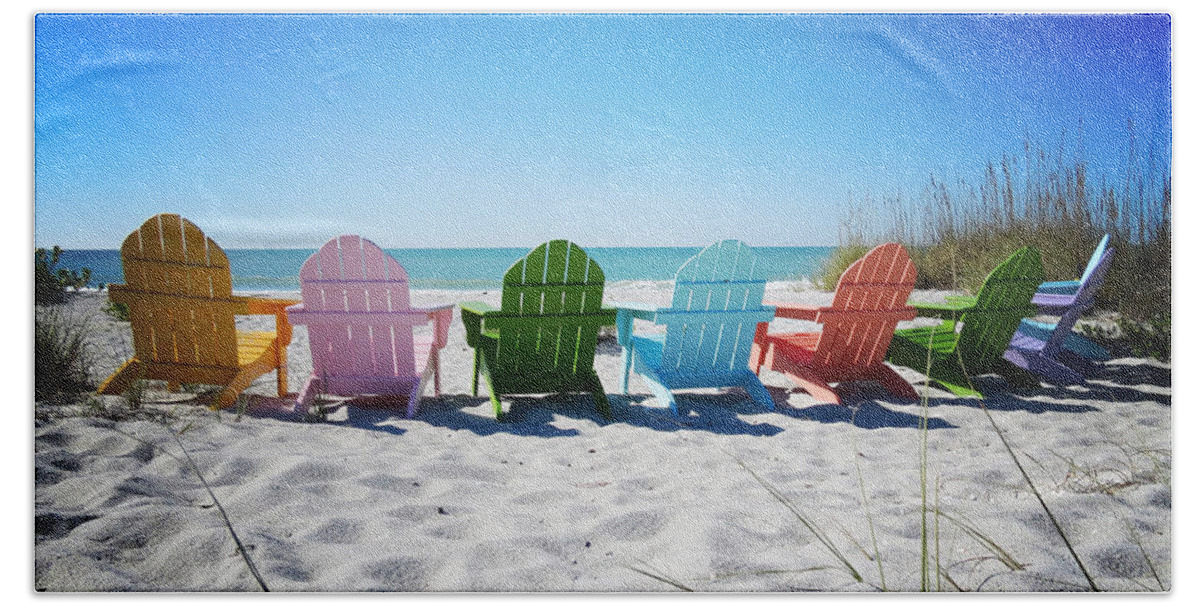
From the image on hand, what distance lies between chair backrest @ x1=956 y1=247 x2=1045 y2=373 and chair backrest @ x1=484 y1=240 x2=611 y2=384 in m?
2.18

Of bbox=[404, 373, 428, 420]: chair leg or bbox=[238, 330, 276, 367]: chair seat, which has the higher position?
bbox=[238, 330, 276, 367]: chair seat

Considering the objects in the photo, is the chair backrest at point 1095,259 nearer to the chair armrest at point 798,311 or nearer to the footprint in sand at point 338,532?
the chair armrest at point 798,311

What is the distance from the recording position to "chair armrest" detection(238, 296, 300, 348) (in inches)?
130

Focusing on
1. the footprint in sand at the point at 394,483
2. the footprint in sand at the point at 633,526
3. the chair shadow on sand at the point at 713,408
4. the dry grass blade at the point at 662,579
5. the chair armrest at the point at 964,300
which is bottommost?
the dry grass blade at the point at 662,579

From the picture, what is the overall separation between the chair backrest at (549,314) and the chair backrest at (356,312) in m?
0.49

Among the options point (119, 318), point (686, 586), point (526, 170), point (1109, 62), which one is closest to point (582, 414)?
point (526, 170)

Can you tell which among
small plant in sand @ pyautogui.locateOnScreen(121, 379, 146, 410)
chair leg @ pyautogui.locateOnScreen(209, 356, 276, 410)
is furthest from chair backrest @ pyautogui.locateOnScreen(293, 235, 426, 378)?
small plant in sand @ pyautogui.locateOnScreen(121, 379, 146, 410)

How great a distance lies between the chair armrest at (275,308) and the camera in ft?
10.9

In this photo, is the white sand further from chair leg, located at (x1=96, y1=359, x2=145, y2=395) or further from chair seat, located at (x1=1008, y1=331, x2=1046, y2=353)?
chair seat, located at (x1=1008, y1=331, x2=1046, y2=353)

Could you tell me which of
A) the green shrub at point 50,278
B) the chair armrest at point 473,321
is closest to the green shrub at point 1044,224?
the chair armrest at point 473,321

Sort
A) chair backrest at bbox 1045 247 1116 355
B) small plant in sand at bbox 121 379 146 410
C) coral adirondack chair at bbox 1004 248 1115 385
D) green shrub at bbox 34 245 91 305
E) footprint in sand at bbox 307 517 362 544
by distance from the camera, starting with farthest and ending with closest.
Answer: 1. coral adirondack chair at bbox 1004 248 1115 385
2. chair backrest at bbox 1045 247 1116 355
3. small plant in sand at bbox 121 379 146 410
4. green shrub at bbox 34 245 91 305
5. footprint in sand at bbox 307 517 362 544

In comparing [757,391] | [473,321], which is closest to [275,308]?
[473,321]

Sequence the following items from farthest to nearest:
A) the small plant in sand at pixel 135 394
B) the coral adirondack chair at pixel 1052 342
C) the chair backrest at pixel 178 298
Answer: the coral adirondack chair at pixel 1052 342 < the chair backrest at pixel 178 298 < the small plant in sand at pixel 135 394

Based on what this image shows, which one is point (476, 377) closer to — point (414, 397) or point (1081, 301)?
point (414, 397)
